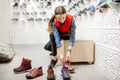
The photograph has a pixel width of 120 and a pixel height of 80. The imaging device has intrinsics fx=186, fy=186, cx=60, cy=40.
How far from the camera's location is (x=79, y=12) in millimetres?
4145

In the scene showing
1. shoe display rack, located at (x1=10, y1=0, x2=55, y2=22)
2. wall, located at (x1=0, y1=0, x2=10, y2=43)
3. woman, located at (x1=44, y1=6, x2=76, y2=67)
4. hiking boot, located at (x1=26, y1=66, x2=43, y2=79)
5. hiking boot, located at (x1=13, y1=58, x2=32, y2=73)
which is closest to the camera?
hiking boot, located at (x1=26, y1=66, x2=43, y2=79)

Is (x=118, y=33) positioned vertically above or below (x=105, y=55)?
above

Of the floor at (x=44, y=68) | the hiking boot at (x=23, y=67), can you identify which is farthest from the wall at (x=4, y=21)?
the hiking boot at (x=23, y=67)

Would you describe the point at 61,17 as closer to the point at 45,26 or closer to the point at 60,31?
the point at 60,31

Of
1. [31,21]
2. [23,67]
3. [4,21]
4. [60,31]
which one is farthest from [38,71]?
[31,21]

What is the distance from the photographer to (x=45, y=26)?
4.52 meters

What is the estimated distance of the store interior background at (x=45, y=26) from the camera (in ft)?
7.93

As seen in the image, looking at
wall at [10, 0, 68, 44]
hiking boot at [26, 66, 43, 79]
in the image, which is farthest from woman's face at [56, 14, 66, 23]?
wall at [10, 0, 68, 44]

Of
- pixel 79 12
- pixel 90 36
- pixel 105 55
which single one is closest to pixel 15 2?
pixel 79 12

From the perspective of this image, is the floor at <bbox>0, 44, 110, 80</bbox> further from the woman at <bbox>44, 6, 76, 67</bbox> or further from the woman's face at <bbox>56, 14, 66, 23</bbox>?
the woman's face at <bbox>56, 14, 66, 23</bbox>

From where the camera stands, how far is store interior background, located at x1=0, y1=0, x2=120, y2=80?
2416 mm

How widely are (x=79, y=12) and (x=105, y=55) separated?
186cm

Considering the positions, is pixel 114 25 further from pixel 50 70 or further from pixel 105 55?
pixel 50 70

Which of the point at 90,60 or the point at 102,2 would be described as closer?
the point at 102,2
